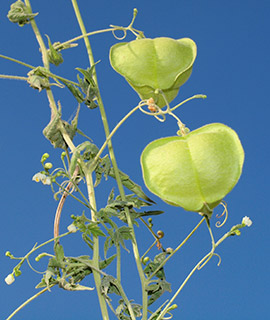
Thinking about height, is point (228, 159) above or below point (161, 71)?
below

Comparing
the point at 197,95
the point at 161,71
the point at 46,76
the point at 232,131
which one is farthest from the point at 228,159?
the point at 46,76

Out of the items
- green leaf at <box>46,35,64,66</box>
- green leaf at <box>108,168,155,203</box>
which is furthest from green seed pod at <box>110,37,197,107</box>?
green leaf at <box>108,168,155,203</box>

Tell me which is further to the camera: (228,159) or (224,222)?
(224,222)

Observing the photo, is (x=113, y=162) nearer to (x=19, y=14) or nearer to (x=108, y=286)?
(x=108, y=286)

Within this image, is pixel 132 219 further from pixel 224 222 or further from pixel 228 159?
pixel 228 159

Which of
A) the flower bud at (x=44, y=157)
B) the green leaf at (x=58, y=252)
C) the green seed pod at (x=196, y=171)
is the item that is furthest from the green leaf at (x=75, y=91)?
the green leaf at (x=58, y=252)

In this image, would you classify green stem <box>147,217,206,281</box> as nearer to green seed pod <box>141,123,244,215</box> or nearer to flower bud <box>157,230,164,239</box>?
flower bud <box>157,230,164,239</box>
